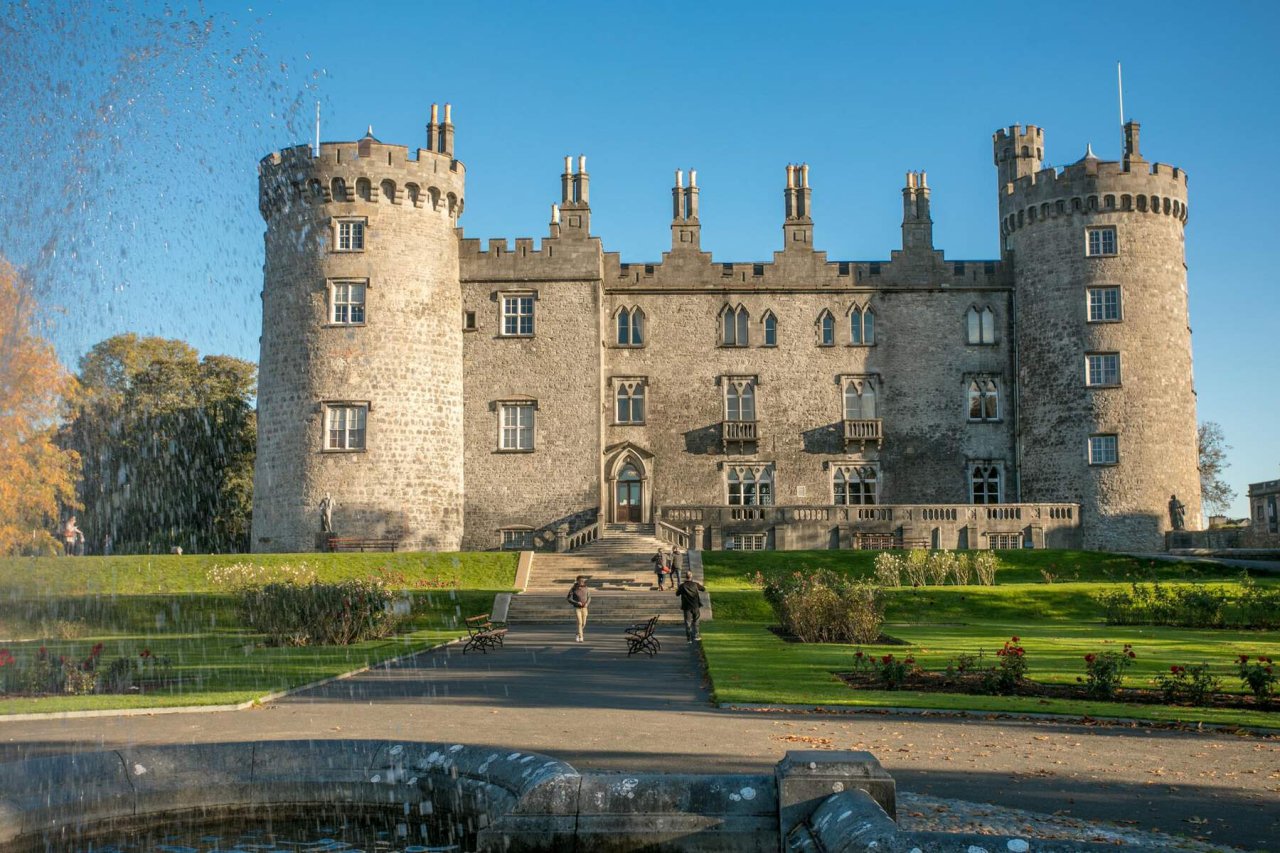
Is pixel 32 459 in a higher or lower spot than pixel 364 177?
lower

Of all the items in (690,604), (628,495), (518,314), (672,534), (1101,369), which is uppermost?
(518,314)

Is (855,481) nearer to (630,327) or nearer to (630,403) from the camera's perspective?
(630,403)

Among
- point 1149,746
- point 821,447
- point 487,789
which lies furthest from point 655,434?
point 487,789

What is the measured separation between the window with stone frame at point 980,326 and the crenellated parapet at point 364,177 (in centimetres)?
1967

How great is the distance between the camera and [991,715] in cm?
1379

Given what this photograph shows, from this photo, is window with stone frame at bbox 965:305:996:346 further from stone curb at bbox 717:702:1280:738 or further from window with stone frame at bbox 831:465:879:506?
stone curb at bbox 717:702:1280:738

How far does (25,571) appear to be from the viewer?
3388 centimetres

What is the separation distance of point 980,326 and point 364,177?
23354mm

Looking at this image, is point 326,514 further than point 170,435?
No

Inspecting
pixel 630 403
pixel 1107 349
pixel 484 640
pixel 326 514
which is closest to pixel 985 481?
pixel 1107 349

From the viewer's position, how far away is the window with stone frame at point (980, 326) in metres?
44.1

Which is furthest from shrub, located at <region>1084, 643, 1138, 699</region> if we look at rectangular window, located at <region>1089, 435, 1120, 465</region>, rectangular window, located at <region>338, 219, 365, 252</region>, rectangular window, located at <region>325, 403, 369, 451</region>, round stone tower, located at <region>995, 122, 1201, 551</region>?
rectangular window, located at <region>338, 219, 365, 252</region>

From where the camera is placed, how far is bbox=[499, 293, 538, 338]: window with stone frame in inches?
1693

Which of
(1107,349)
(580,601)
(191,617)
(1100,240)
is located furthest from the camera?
(1100,240)
